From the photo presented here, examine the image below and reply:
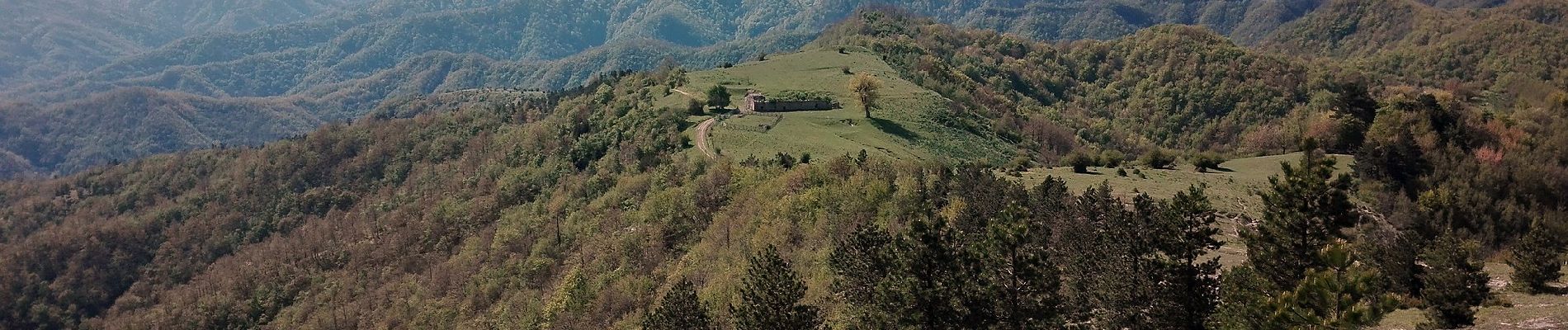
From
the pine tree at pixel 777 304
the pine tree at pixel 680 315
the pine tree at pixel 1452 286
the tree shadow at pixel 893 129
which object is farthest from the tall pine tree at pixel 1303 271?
the tree shadow at pixel 893 129

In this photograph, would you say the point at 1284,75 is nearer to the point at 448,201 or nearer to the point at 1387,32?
the point at 1387,32

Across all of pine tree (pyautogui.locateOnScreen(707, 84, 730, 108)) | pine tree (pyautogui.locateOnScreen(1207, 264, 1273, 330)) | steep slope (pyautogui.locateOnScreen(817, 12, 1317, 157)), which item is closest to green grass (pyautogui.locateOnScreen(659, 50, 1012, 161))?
pine tree (pyautogui.locateOnScreen(707, 84, 730, 108))

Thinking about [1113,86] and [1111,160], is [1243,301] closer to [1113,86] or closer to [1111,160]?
[1111,160]

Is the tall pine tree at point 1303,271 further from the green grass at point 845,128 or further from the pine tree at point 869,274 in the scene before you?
the green grass at point 845,128

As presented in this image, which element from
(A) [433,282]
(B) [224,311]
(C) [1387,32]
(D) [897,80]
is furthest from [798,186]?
(C) [1387,32]

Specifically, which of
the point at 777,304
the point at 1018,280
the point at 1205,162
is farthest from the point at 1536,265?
the point at 1205,162
